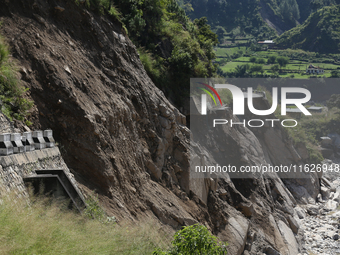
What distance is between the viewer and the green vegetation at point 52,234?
5.39 m

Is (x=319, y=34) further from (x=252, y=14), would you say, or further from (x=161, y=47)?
A: (x=161, y=47)

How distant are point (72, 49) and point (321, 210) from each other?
23552 millimetres

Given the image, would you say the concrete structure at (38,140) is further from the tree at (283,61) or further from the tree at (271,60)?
the tree at (271,60)

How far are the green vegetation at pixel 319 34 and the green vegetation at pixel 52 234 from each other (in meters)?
117

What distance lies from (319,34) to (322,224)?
101 meters

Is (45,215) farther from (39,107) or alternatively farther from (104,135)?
(104,135)

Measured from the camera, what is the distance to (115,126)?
12836 millimetres

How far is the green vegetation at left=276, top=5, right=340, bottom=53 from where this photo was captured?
11081 cm

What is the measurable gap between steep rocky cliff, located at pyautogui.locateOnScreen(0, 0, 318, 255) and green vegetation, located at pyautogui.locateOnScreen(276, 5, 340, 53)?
10316 centimetres

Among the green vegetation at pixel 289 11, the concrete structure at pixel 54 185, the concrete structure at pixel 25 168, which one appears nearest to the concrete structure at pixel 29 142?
the concrete structure at pixel 25 168

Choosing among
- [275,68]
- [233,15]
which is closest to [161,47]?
[275,68]

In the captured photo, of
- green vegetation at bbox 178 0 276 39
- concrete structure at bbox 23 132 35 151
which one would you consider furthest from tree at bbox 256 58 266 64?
concrete structure at bbox 23 132 35 151

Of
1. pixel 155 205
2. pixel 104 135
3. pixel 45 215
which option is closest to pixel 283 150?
pixel 155 205

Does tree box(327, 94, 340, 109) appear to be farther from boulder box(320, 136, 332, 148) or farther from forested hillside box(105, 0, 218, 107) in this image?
forested hillside box(105, 0, 218, 107)
